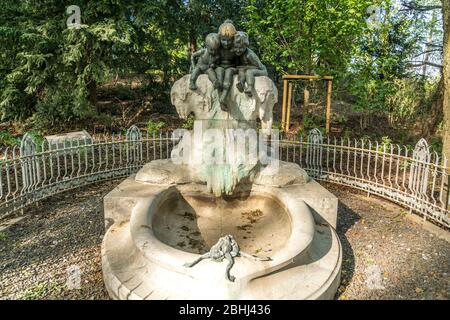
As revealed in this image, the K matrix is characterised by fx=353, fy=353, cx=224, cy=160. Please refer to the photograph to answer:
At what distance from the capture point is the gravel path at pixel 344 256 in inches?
151

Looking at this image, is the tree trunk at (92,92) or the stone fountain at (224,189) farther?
the tree trunk at (92,92)

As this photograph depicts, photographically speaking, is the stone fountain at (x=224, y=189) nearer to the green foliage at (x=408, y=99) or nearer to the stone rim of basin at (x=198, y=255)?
the stone rim of basin at (x=198, y=255)

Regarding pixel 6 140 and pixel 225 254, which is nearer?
pixel 225 254

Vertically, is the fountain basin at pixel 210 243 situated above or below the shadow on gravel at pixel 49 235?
above

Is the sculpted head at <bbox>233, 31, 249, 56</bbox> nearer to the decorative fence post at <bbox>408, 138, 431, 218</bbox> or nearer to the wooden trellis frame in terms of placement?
the decorative fence post at <bbox>408, 138, 431, 218</bbox>

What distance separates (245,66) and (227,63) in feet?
0.86

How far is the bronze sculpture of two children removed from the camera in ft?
15.5

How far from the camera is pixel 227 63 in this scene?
16.1 ft

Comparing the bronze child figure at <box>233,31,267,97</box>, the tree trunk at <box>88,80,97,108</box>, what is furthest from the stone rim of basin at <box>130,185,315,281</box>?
the tree trunk at <box>88,80,97,108</box>

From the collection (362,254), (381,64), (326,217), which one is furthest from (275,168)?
(381,64)

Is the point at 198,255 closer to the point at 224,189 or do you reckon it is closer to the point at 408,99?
the point at 224,189

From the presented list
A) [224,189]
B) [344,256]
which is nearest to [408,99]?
[344,256]

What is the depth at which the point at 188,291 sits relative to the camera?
3156mm

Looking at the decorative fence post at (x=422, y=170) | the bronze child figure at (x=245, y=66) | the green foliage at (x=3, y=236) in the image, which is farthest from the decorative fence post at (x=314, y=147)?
the green foliage at (x=3, y=236)
